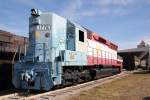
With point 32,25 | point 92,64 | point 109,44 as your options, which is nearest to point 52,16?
point 32,25

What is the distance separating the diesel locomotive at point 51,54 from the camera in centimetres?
1297

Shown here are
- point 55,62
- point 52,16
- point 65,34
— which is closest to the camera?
point 55,62

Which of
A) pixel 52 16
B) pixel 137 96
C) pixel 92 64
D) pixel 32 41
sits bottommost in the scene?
pixel 137 96

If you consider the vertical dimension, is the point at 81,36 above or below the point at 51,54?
above

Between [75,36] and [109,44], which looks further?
[109,44]

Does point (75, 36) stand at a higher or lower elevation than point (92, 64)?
higher

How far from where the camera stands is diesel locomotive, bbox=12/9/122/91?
511 inches

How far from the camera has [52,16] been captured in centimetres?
1423

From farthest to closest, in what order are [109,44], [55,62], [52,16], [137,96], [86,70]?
[109,44], [86,70], [52,16], [55,62], [137,96]

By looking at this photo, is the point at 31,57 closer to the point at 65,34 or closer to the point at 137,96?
the point at 65,34

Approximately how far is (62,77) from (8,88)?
11.5ft

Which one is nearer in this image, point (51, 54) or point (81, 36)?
point (51, 54)

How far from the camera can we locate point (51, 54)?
1369 cm

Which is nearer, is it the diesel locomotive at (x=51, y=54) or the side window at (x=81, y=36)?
the diesel locomotive at (x=51, y=54)
